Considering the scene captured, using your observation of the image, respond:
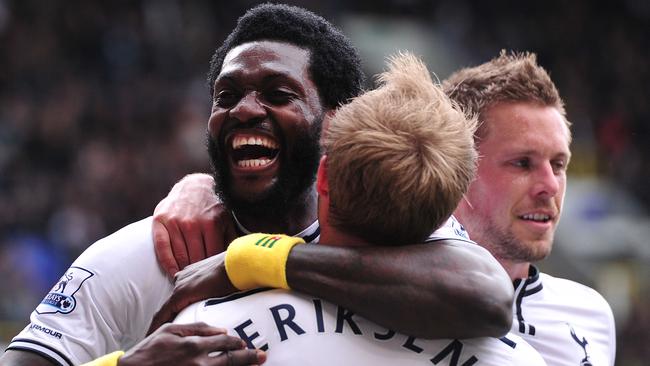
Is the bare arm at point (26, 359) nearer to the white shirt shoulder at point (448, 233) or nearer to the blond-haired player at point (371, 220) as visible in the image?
the blond-haired player at point (371, 220)

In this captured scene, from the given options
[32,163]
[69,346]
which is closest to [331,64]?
[69,346]

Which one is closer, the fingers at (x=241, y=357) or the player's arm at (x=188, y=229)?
the fingers at (x=241, y=357)

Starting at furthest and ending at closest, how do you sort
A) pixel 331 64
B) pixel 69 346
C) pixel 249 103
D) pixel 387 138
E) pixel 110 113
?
1. pixel 110 113
2. pixel 331 64
3. pixel 249 103
4. pixel 69 346
5. pixel 387 138

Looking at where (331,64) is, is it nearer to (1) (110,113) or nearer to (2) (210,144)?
(2) (210,144)

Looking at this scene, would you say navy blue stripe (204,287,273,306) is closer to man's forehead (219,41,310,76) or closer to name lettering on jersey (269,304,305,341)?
name lettering on jersey (269,304,305,341)

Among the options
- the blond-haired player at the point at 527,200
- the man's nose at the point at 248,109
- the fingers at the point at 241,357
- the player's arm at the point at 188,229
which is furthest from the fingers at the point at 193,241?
the blond-haired player at the point at 527,200

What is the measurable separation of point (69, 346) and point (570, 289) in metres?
2.06

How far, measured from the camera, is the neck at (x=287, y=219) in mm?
3179

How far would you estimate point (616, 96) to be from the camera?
46.6 feet

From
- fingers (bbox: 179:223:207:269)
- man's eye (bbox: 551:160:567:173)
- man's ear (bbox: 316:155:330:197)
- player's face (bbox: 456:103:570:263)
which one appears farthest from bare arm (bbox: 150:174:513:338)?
man's eye (bbox: 551:160:567:173)

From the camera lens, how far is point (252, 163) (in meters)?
3.08

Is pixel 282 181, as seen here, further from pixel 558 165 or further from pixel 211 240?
pixel 558 165

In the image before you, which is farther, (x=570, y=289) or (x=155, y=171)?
(x=155, y=171)

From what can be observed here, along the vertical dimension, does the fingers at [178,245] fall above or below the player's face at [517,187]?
below
